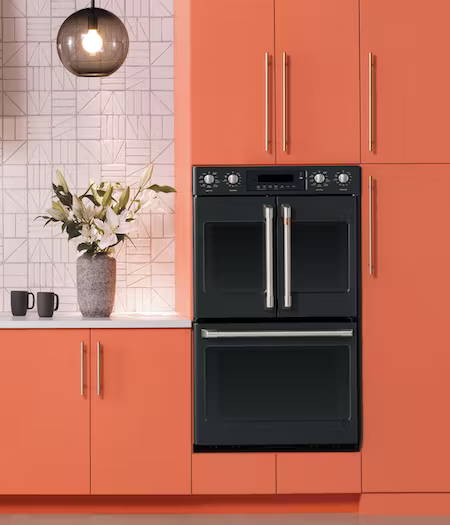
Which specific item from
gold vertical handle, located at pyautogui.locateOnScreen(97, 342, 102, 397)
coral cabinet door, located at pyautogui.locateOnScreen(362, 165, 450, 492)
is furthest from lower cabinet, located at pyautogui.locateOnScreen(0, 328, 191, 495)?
coral cabinet door, located at pyautogui.locateOnScreen(362, 165, 450, 492)

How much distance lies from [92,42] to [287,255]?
106 centimetres

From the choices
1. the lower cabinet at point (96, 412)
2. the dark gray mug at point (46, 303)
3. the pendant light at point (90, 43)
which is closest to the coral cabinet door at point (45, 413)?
the lower cabinet at point (96, 412)

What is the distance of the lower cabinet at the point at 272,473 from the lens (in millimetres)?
3441

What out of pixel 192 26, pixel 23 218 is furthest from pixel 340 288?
pixel 23 218

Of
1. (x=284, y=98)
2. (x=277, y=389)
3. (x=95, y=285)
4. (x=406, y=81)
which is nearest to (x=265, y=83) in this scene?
(x=284, y=98)

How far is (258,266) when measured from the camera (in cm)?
343

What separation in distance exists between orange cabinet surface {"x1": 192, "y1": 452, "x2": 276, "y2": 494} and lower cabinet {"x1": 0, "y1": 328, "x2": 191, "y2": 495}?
0.05 metres

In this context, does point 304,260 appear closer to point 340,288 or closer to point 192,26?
point 340,288

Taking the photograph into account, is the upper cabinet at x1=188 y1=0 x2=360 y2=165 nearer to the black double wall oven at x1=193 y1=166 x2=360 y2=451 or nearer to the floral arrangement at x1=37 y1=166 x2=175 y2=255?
the black double wall oven at x1=193 y1=166 x2=360 y2=451

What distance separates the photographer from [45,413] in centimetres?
345

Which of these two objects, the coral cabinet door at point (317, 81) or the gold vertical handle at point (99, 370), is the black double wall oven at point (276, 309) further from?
the gold vertical handle at point (99, 370)

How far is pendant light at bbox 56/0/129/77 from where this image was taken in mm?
3240

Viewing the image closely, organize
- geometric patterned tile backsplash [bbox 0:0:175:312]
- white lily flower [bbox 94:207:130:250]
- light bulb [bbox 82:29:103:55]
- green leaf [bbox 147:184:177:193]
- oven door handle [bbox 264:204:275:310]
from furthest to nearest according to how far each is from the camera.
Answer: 1. geometric patterned tile backsplash [bbox 0:0:175:312]
2. green leaf [bbox 147:184:177:193]
3. white lily flower [bbox 94:207:130:250]
4. oven door handle [bbox 264:204:275:310]
5. light bulb [bbox 82:29:103:55]

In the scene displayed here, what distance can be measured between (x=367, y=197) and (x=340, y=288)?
0.37 metres
